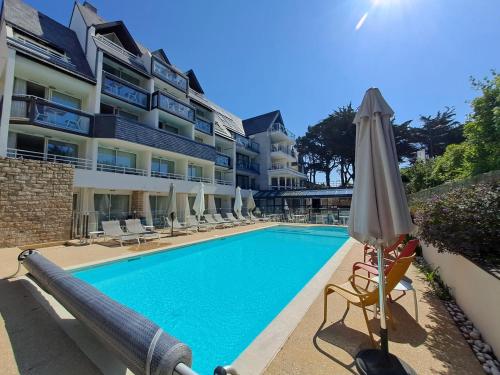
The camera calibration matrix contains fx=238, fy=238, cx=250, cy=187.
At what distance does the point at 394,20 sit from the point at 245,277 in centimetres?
925

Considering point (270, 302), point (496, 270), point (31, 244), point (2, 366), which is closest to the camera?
point (2, 366)

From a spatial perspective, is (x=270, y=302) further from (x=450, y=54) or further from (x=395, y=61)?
(x=450, y=54)

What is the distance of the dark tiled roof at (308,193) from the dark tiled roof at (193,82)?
1447 centimetres

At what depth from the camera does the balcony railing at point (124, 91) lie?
15312 mm

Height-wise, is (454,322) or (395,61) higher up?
(395,61)

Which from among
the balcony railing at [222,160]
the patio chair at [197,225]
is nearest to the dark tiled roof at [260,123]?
the balcony railing at [222,160]

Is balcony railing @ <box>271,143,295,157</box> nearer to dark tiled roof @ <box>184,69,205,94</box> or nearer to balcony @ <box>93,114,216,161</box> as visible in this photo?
dark tiled roof @ <box>184,69,205,94</box>

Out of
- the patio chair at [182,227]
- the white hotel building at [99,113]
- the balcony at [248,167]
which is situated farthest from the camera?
the balcony at [248,167]

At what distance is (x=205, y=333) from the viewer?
4.21 metres

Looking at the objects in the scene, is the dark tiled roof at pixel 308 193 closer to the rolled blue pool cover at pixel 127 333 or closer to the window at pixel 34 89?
the window at pixel 34 89

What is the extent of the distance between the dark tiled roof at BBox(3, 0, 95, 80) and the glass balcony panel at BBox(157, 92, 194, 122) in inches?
182

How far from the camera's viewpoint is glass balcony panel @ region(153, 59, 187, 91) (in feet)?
62.9

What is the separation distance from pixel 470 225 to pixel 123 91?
61.9ft

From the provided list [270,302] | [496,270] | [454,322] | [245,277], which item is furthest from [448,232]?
[245,277]
